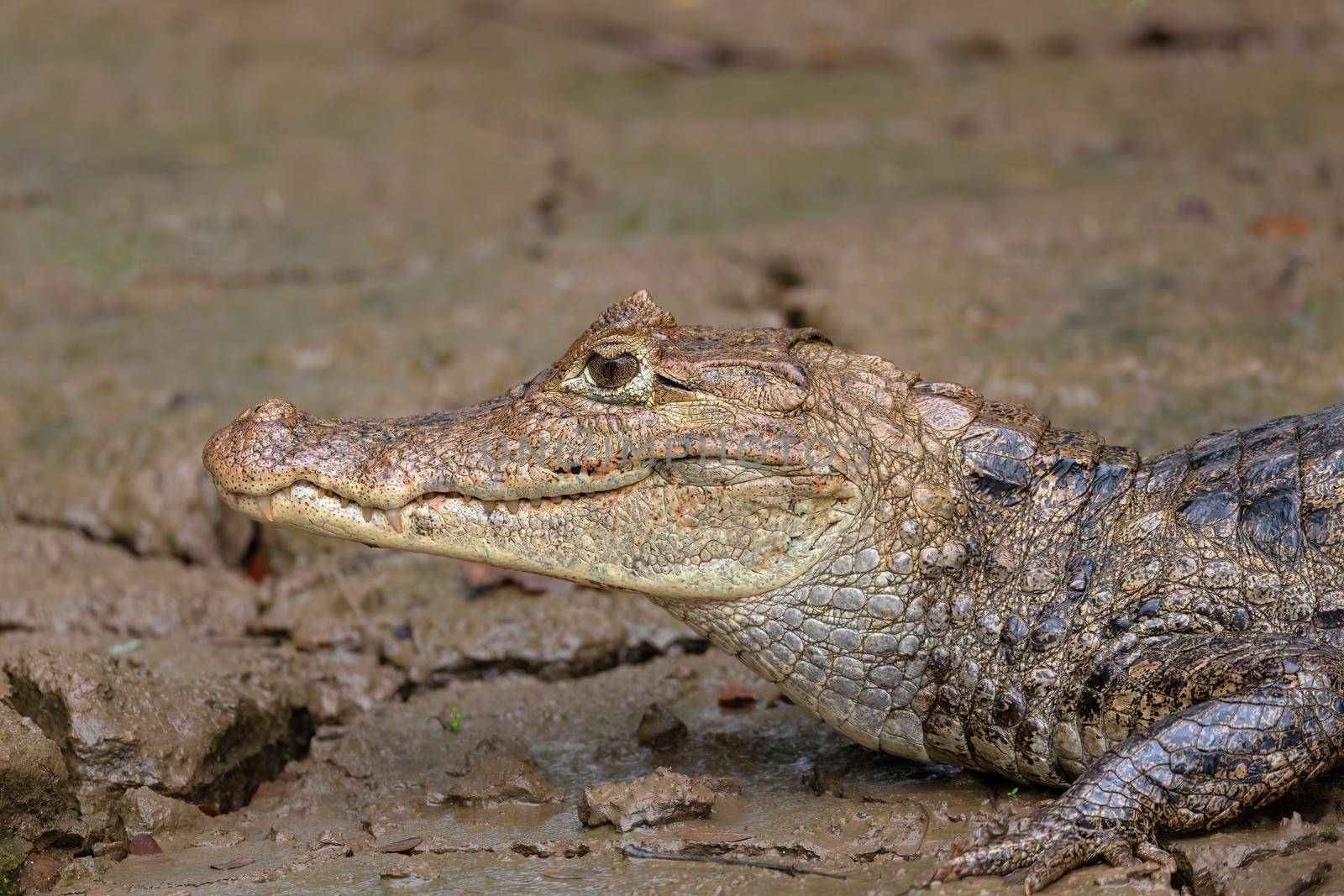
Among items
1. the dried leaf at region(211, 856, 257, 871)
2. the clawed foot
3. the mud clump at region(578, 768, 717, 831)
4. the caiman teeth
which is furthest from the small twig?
the dried leaf at region(211, 856, 257, 871)

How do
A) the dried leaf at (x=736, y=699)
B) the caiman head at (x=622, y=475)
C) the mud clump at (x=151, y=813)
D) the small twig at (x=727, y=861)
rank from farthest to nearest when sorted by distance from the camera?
the dried leaf at (x=736, y=699) < the mud clump at (x=151, y=813) < the caiman head at (x=622, y=475) < the small twig at (x=727, y=861)

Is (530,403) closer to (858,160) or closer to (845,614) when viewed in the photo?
(845,614)

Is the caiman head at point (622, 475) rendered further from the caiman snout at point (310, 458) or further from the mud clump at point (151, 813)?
the mud clump at point (151, 813)

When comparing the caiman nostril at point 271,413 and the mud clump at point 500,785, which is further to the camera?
the mud clump at point 500,785

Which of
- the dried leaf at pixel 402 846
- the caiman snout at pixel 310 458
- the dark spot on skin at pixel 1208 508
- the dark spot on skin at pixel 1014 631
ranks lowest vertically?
the dried leaf at pixel 402 846

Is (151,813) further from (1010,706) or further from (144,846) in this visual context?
(1010,706)

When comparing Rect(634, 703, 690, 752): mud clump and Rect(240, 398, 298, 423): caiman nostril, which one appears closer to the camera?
Rect(240, 398, 298, 423): caiman nostril

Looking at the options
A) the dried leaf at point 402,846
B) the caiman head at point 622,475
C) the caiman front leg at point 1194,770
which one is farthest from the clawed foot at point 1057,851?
the dried leaf at point 402,846

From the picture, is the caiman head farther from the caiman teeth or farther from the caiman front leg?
the caiman front leg
